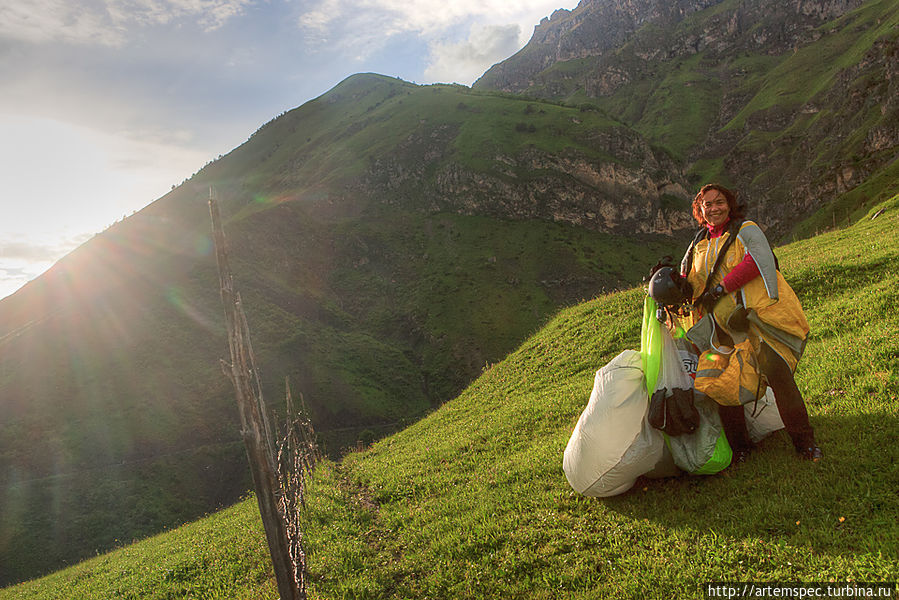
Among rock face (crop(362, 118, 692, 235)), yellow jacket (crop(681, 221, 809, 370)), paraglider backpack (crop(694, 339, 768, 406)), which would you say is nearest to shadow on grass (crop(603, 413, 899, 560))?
paraglider backpack (crop(694, 339, 768, 406))

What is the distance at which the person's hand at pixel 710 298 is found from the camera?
5.46 m

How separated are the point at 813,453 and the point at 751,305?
6.09 feet

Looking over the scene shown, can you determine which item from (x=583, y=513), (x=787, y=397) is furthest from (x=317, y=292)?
(x=787, y=397)

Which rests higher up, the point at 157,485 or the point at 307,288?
the point at 307,288

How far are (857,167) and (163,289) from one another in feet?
367

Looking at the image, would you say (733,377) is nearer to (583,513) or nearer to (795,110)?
(583,513)

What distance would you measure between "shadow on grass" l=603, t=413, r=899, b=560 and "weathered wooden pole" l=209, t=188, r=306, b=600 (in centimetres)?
433

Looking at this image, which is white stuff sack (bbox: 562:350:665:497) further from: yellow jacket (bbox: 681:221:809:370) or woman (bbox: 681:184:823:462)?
yellow jacket (bbox: 681:221:809:370)

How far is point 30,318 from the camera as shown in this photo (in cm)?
7138

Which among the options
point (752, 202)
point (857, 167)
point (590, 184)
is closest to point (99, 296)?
point (590, 184)

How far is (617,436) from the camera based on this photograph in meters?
5.49

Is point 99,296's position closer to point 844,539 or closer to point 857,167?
point 844,539

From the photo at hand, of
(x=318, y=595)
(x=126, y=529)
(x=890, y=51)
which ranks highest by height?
(x=890, y=51)

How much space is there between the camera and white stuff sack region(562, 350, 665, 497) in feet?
18.0
